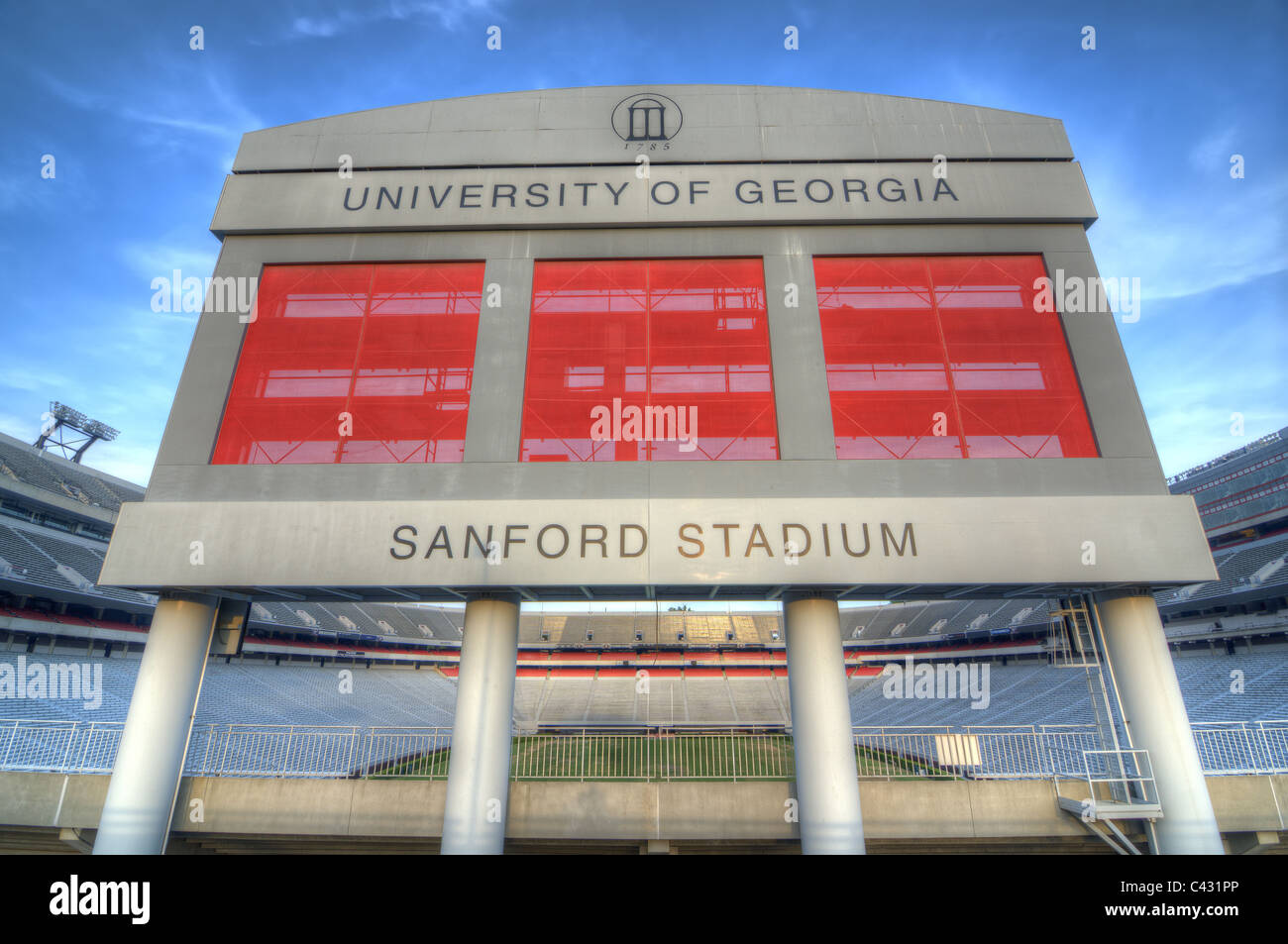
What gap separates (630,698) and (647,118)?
37.3 meters

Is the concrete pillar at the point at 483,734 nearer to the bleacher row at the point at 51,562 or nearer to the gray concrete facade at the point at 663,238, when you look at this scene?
the gray concrete facade at the point at 663,238

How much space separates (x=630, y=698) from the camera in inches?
1590

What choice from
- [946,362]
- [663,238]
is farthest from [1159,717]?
[663,238]

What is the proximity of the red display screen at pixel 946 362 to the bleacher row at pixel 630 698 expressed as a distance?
12.8 meters

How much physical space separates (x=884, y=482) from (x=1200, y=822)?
21.3ft

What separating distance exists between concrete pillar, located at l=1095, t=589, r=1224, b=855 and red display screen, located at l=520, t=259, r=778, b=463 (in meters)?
6.24

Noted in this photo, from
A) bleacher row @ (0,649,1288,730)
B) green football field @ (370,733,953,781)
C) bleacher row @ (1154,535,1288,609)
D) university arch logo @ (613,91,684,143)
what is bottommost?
green football field @ (370,733,953,781)

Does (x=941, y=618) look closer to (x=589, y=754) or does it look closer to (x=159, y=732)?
(x=589, y=754)

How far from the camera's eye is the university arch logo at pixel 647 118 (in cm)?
1178

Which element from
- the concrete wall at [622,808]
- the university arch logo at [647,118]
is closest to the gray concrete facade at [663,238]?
the university arch logo at [647,118]

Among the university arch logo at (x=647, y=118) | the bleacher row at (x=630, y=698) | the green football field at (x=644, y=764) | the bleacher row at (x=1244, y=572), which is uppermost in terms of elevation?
the university arch logo at (x=647, y=118)

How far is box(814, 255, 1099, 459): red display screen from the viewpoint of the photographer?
9.64 meters

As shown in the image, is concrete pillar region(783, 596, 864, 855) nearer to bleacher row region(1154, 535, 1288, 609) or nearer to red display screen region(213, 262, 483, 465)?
red display screen region(213, 262, 483, 465)

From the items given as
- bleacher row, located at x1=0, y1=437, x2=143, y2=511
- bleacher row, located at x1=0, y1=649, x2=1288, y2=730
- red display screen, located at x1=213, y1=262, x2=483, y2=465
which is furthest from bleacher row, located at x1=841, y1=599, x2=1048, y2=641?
bleacher row, located at x1=0, y1=437, x2=143, y2=511
